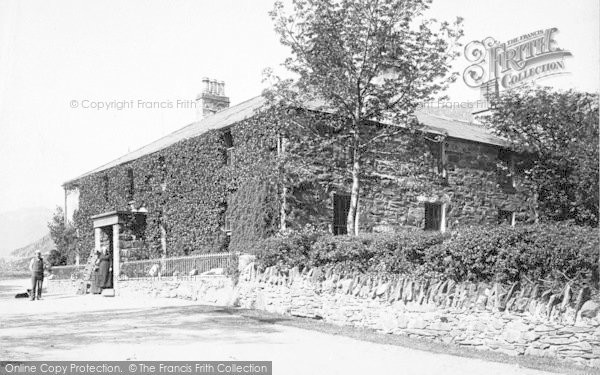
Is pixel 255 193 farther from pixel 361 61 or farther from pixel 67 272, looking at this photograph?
pixel 67 272

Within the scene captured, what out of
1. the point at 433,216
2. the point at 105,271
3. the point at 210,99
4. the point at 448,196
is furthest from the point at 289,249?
the point at 210,99

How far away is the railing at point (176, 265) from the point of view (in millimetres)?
17750

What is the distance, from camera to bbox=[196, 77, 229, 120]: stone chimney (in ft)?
98.3

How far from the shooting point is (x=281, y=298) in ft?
49.5

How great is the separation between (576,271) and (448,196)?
13.4 meters

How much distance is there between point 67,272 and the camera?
25984mm

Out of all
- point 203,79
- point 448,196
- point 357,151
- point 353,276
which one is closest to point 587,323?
point 353,276

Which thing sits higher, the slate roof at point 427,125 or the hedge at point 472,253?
the slate roof at point 427,125

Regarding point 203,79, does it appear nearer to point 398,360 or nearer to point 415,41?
point 415,41

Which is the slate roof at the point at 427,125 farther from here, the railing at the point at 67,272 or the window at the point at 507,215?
the railing at the point at 67,272

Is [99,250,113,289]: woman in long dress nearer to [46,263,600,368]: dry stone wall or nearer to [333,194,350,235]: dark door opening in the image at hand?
[46,263,600,368]: dry stone wall

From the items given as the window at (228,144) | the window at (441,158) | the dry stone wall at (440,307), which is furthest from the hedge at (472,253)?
the window at (441,158)

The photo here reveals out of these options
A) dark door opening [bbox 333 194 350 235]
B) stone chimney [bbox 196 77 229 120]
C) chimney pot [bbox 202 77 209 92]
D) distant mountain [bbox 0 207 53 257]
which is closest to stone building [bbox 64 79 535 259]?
dark door opening [bbox 333 194 350 235]

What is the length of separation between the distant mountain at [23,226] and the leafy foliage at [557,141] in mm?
100915
